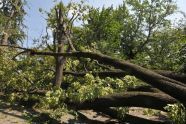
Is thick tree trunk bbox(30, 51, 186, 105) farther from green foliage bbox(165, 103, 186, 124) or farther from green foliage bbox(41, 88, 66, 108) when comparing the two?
green foliage bbox(41, 88, 66, 108)

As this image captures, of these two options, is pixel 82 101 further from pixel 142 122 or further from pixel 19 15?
pixel 19 15

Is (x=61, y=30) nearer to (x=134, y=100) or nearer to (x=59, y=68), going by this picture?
(x=59, y=68)

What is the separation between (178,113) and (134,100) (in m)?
1.52

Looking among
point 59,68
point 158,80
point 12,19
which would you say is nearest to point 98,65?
point 59,68

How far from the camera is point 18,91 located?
16.5 meters

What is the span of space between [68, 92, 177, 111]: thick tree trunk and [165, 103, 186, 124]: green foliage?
0.73 m

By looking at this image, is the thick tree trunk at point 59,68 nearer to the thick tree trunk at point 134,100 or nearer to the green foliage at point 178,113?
the thick tree trunk at point 134,100

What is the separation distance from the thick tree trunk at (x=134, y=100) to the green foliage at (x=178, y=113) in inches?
28.9

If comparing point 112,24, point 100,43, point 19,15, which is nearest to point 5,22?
point 19,15

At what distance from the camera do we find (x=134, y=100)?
9.32 metres

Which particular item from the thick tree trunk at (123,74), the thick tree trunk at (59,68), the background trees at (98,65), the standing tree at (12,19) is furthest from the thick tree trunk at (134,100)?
the standing tree at (12,19)

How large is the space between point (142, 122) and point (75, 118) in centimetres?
260

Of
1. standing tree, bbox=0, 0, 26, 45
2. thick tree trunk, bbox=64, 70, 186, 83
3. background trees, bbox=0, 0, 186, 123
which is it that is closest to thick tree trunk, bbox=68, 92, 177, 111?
background trees, bbox=0, 0, 186, 123

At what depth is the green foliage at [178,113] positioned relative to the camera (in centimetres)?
793
